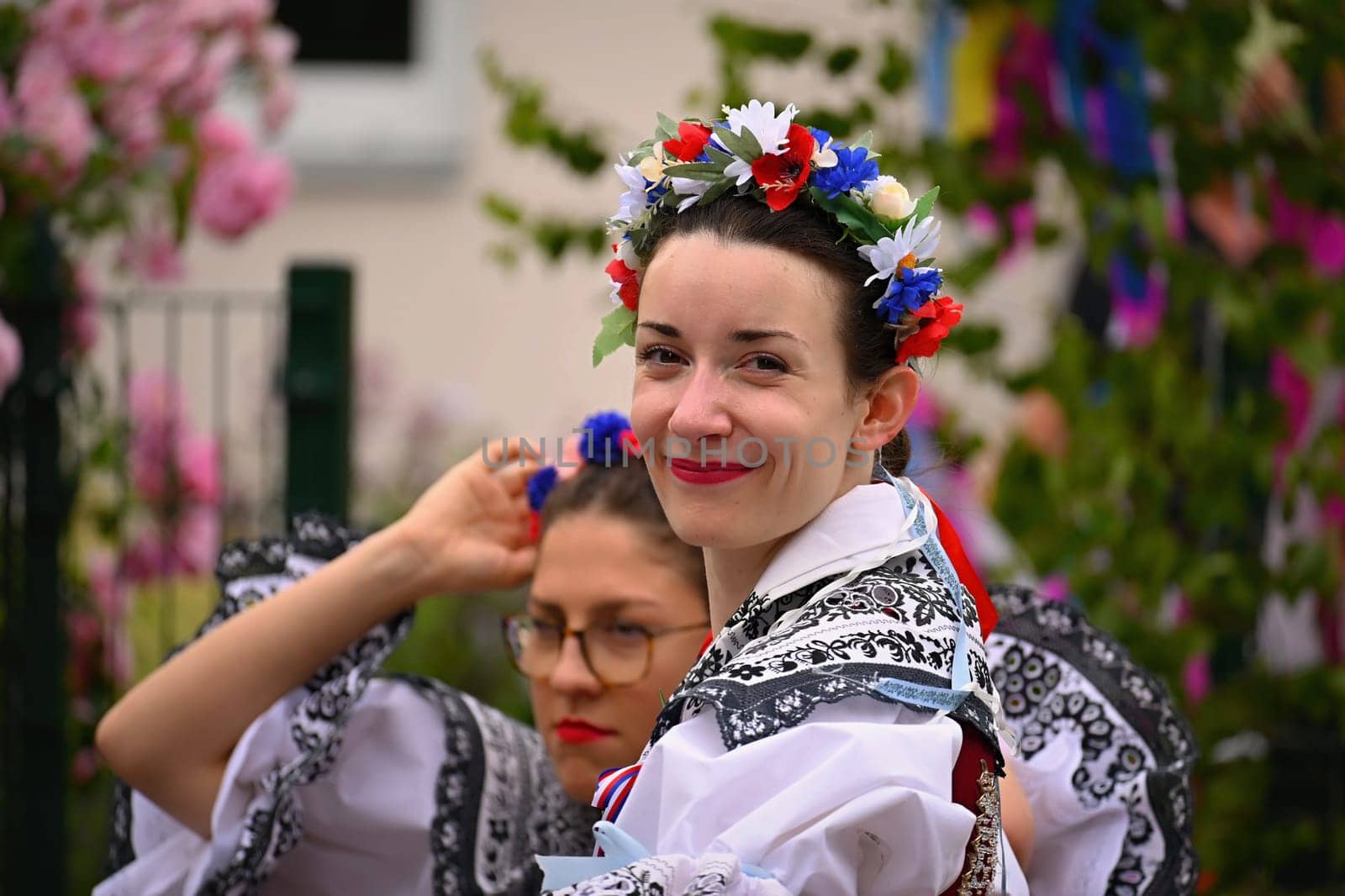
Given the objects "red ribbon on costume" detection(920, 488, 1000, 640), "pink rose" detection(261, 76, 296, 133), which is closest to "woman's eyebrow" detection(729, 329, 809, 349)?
"red ribbon on costume" detection(920, 488, 1000, 640)

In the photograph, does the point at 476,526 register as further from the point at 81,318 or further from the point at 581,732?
the point at 81,318

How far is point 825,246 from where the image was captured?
1687 millimetres

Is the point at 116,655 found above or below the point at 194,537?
below

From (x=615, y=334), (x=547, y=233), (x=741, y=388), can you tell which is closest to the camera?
(x=741, y=388)

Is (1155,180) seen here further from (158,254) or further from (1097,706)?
(158,254)

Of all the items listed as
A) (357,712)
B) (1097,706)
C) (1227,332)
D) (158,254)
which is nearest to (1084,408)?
(1227,332)

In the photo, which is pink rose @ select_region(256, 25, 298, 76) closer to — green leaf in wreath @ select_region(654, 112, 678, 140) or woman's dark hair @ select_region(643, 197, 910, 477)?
green leaf in wreath @ select_region(654, 112, 678, 140)

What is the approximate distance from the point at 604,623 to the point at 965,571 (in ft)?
1.99

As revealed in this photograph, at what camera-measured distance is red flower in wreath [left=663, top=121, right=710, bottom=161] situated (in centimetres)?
176

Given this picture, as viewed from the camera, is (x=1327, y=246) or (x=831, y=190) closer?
(x=831, y=190)

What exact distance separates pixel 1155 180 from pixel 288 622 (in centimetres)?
212

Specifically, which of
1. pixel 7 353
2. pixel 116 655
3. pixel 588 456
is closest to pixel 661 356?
pixel 588 456

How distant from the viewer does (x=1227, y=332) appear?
3551 mm

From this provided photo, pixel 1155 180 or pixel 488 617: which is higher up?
pixel 1155 180
